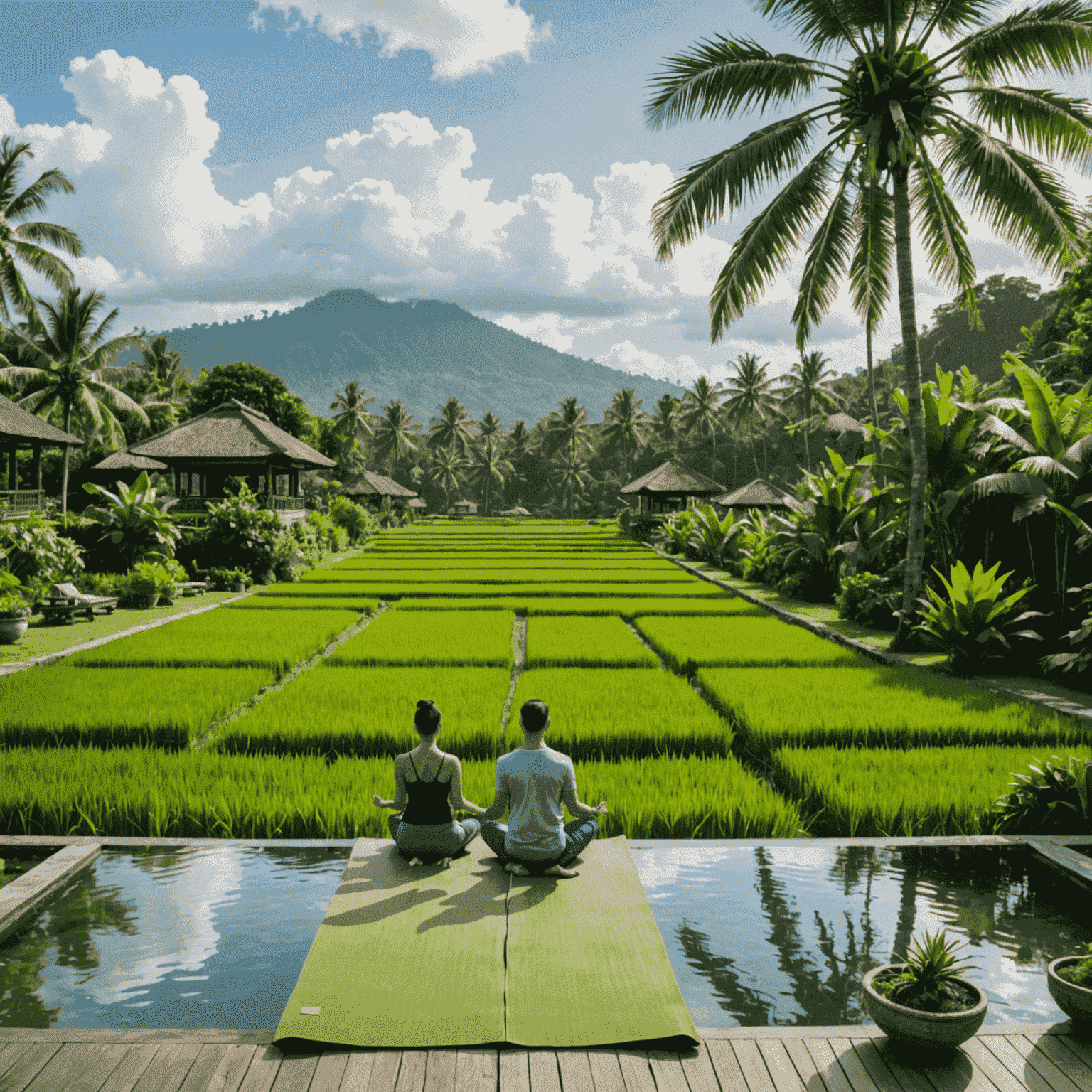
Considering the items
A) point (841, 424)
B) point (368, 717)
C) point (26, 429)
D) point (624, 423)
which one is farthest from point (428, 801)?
point (624, 423)

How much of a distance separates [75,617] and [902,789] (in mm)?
15029

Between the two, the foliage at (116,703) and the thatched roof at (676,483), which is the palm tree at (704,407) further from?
the foliage at (116,703)

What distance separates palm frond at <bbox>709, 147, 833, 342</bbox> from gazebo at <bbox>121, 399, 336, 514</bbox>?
17.5m

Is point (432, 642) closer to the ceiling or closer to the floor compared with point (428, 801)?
closer to the floor

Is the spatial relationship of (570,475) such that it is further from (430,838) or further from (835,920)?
(835,920)

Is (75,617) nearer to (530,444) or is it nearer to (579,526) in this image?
(579,526)

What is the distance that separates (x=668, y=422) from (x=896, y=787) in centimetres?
7191

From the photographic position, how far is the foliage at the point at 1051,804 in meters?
5.43

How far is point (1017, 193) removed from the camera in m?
12.1

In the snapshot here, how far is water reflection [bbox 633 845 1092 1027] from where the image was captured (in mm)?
3494

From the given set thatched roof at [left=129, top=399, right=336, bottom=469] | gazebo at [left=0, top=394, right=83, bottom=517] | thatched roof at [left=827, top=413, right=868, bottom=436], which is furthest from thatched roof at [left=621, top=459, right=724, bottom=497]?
gazebo at [left=0, top=394, right=83, bottom=517]

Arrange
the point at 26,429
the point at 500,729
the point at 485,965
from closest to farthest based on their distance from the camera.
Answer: the point at 485,965
the point at 500,729
the point at 26,429

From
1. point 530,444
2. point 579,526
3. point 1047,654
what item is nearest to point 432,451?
point 530,444

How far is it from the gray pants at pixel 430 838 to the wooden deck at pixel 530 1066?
1438 mm
